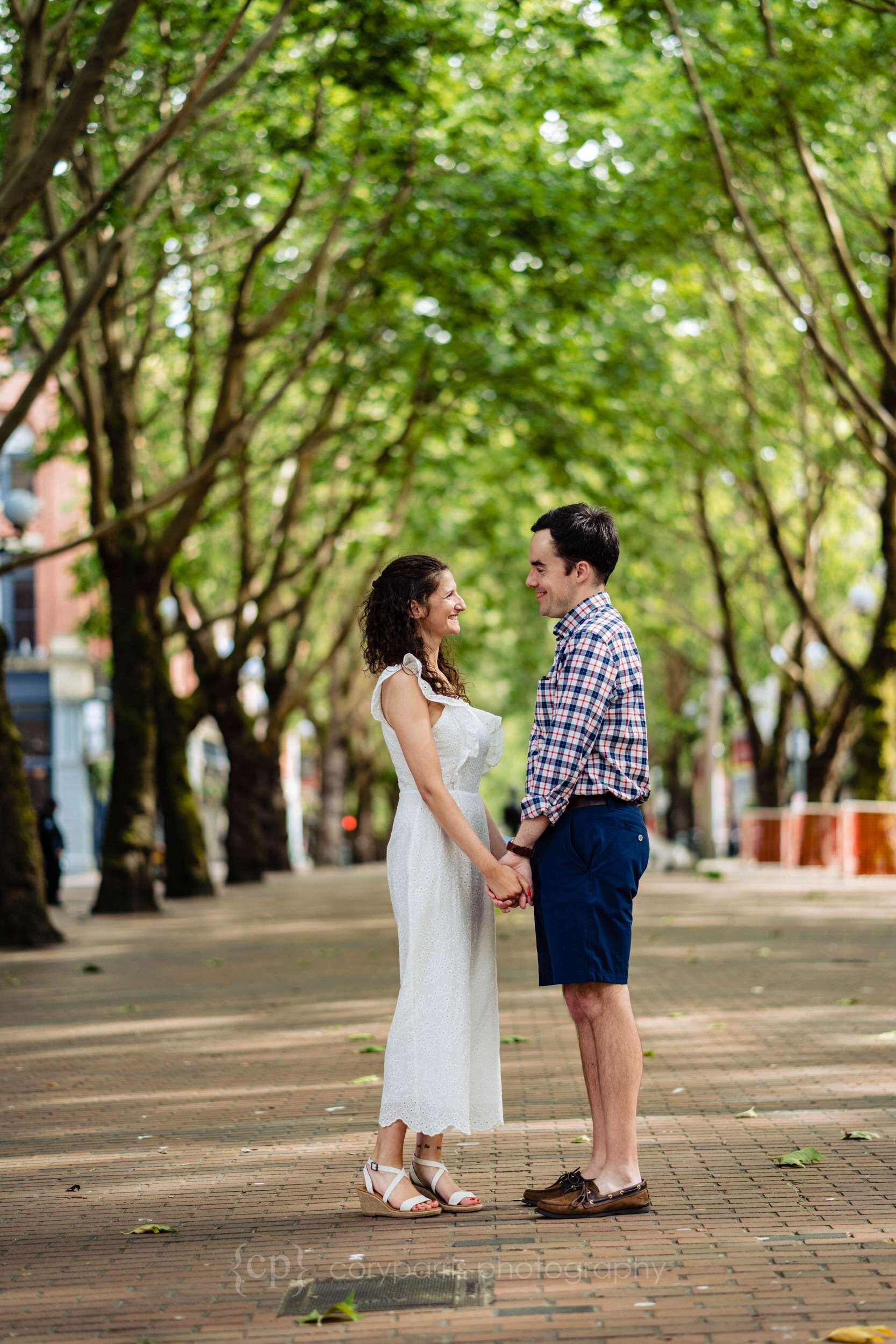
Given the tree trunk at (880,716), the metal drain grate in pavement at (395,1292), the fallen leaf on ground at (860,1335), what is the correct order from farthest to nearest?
the tree trunk at (880,716) < the metal drain grate in pavement at (395,1292) < the fallen leaf on ground at (860,1335)

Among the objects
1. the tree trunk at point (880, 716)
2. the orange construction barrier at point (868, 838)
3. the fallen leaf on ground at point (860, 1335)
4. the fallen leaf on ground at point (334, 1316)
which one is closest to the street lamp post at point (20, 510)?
the tree trunk at point (880, 716)

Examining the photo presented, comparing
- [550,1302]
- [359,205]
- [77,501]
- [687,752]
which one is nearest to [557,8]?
[359,205]

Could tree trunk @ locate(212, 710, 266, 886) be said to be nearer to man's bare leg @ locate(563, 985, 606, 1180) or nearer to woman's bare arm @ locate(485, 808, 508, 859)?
woman's bare arm @ locate(485, 808, 508, 859)

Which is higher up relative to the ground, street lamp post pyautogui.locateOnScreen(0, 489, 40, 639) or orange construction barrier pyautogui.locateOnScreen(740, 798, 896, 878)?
street lamp post pyautogui.locateOnScreen(0, 489, 40, 639)

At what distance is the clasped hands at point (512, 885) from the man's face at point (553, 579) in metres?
0.77

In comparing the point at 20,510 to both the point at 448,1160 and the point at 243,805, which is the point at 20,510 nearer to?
the point at 448,1160

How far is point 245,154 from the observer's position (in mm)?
18547

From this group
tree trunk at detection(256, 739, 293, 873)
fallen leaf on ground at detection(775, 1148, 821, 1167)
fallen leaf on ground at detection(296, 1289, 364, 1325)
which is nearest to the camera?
fallen leaf on ground at detection(296, 1289, 364, 1325)

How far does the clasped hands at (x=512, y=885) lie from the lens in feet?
16.8

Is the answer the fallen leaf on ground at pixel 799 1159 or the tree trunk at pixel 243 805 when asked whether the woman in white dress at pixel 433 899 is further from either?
the tree trunk at pixel 243 805

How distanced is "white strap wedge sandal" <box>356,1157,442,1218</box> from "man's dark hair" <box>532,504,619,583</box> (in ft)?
6.28

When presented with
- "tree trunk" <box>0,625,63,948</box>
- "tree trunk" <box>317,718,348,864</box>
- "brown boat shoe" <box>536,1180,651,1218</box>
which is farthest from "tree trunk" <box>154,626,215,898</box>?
"brown boat shoe" <box>536,1180,651,1218</box>

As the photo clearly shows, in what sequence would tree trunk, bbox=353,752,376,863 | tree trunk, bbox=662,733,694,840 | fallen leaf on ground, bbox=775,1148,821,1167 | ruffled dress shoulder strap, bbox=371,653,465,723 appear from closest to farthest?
ruffled dress shoulder strap, bbox=371,653,465,723 < fallen leaf on ground, bbox=775,1148,821,1167 < tree trunk, bbox=353,752,376,863 < tree trunk, bbox=662,733,694,840

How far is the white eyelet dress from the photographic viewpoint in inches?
205
